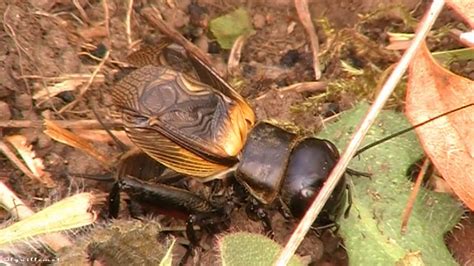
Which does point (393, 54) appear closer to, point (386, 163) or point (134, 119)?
point (386, 163)

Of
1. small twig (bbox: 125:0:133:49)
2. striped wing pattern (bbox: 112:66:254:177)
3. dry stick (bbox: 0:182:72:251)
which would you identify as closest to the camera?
dry stick (bbox: 0:182:72:251)

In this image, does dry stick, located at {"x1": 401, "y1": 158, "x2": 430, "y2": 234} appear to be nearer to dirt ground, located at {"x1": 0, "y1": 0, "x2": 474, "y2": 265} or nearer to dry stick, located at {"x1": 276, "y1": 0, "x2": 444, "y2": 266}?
dirt ground, located at {"x1": 0, "y1": 0, "x2": 474, "y2": 265}

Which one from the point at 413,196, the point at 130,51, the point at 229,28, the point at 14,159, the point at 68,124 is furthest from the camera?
the point at 229,28

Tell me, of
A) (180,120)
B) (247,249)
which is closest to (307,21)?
(180,120)

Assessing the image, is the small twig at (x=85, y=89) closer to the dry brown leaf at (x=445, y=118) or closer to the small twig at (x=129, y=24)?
the small twig at (x=129, y=24)

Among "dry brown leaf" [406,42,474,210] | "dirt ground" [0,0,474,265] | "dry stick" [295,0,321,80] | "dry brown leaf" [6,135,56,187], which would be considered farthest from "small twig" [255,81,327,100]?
"dry brown leaf" [6,135,56,187]

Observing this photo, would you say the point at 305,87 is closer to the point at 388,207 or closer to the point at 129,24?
the point at 388,207
